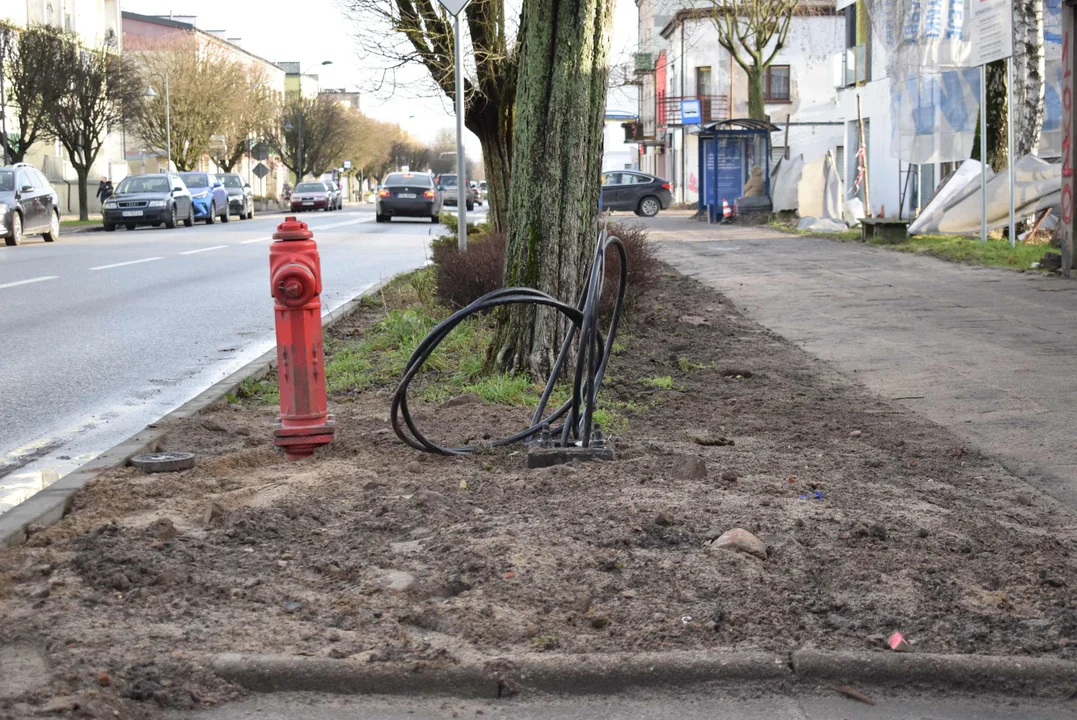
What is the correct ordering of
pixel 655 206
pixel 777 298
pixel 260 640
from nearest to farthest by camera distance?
pixel 260 640
pixel 777 298
pixel 655 206

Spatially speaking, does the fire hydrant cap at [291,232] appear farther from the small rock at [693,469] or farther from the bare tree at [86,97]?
the bare tree at [86,97]

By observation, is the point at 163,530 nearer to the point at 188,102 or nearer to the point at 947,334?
the point at 947,334

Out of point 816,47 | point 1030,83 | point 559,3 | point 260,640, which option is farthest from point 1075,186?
point 816,47

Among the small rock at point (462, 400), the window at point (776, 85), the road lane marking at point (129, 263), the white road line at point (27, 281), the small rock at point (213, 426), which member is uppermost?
the window at point (776, 85)

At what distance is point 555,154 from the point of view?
294 inches

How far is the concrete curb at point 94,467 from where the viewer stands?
15.6ft

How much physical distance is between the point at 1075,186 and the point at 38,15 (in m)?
54.8

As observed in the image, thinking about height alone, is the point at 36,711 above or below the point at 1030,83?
below

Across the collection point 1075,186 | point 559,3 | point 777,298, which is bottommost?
point 777,298

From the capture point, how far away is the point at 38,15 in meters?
59.9

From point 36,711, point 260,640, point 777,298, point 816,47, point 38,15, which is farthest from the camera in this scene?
point 816,47

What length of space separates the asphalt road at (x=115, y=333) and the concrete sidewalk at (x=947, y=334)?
4394 millimetres

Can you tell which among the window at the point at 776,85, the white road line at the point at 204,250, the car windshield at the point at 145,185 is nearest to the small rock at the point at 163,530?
the white road line at the point at 204,250

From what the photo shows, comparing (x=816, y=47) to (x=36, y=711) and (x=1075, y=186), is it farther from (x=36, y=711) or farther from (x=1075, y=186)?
(x=36, y=711)
